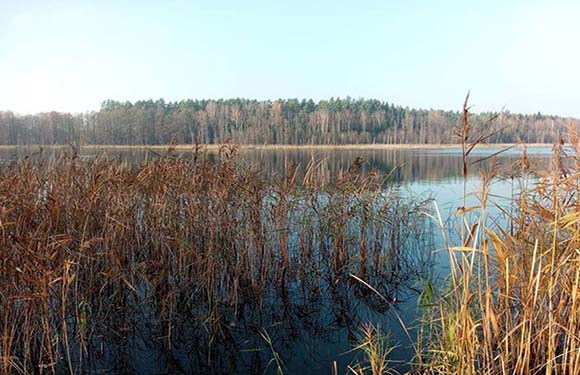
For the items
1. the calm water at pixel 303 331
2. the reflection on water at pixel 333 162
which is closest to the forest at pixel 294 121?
the reflection on water at pixel 333 162

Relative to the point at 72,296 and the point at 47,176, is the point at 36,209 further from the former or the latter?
the point at 47,176

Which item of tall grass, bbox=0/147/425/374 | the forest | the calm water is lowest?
the calm water

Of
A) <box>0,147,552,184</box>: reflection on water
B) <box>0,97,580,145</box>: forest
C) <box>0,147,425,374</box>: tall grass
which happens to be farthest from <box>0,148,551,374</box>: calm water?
<box>0,97,580,145</box>: forest

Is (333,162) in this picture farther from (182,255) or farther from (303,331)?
→ (303,331)

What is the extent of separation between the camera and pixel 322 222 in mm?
7023

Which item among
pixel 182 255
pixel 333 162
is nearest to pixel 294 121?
pixel 333 162

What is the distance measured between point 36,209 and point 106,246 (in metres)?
0.90

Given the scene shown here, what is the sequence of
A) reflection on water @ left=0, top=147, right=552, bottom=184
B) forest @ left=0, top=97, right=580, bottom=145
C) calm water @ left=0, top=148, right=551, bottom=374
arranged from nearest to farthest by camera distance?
calm water @ left=0, top=148, right=551, bottom=374, reflection on water @ left=0, top=147, right=552, bottom=184, forest @ left=0, top=97, right=580, bottom=145

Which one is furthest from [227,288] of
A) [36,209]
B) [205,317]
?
[36,209]

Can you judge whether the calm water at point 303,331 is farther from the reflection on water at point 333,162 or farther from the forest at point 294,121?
the forest at point 294,121

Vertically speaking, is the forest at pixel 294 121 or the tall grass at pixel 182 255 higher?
the forest at pixel 294 121

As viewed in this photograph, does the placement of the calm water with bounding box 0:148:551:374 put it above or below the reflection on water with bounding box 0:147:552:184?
below

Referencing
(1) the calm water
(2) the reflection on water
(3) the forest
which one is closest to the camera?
(1) the calm water

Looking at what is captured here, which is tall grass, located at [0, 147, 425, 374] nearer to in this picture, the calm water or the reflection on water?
the calm water
